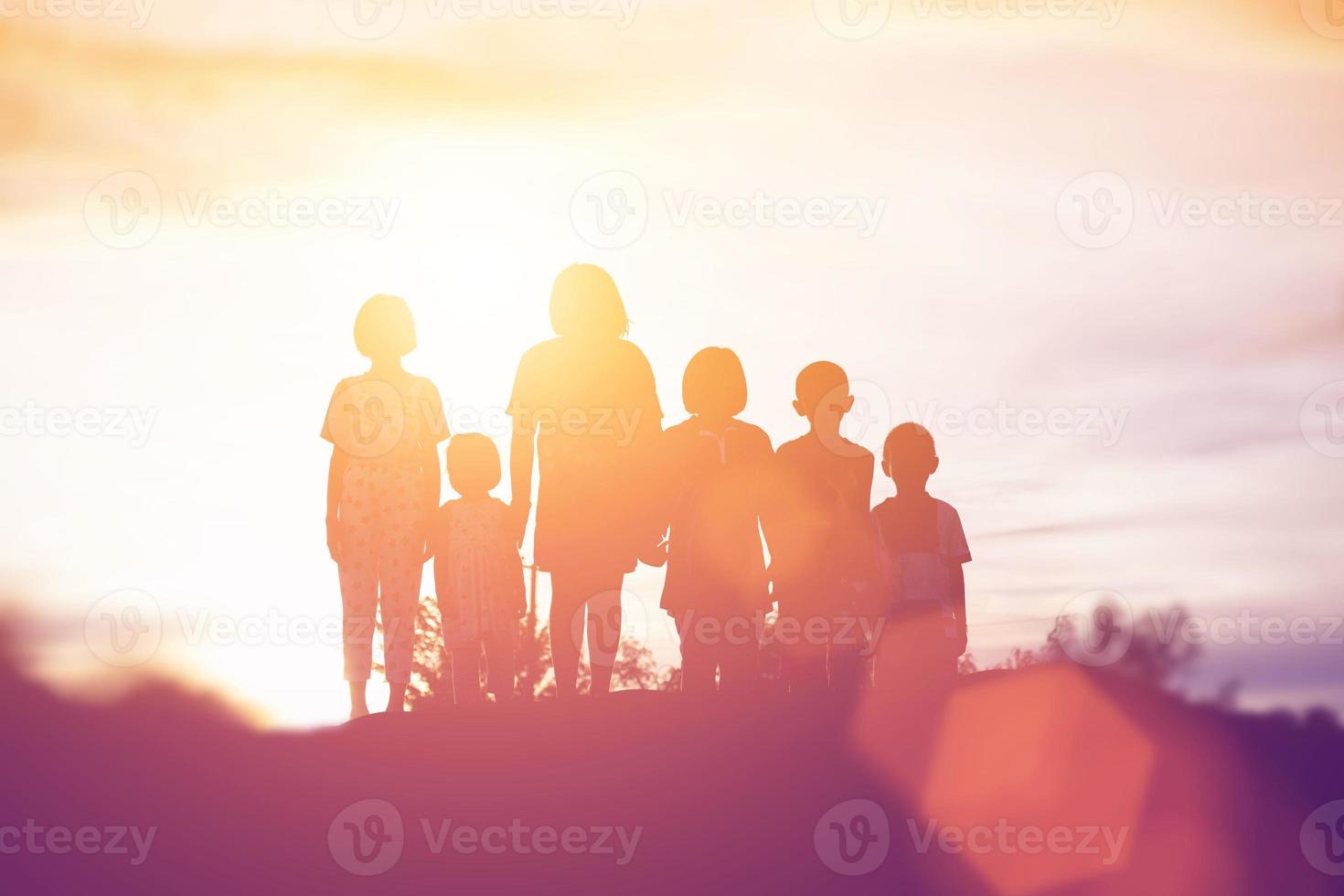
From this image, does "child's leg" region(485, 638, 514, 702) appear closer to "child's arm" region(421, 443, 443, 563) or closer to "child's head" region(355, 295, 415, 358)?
"child's arm" region(421, 443, 443, 563)

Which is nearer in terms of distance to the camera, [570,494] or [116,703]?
[570,494]

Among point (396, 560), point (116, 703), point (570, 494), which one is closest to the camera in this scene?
point (570, 494)

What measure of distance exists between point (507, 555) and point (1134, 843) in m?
4.81

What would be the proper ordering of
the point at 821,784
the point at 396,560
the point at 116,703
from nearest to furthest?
the point at 821,784 → the point at 396,560 → the point at 116,703

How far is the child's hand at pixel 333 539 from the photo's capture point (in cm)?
1022

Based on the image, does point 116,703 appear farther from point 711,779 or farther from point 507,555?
point 711,779

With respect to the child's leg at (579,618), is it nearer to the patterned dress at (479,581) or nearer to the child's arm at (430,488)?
the patterned dress at (479,581)

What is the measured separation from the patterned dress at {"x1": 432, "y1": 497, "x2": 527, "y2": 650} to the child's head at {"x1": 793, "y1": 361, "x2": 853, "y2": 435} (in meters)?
2.39

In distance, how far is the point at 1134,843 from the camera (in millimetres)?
8633

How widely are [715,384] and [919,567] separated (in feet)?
6.62

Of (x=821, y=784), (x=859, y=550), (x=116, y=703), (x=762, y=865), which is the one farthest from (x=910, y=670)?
(x=116, y=703)

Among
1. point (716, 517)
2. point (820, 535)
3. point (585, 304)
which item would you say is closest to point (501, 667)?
point (716, 517)

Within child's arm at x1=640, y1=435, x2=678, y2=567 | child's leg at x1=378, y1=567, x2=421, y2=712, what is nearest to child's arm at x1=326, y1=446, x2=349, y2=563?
child's leg at x1=378, y1=567, x2=421, y2=712

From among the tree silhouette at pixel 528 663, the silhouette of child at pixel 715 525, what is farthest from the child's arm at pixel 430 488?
the tree silhouette at pixel 528 663
